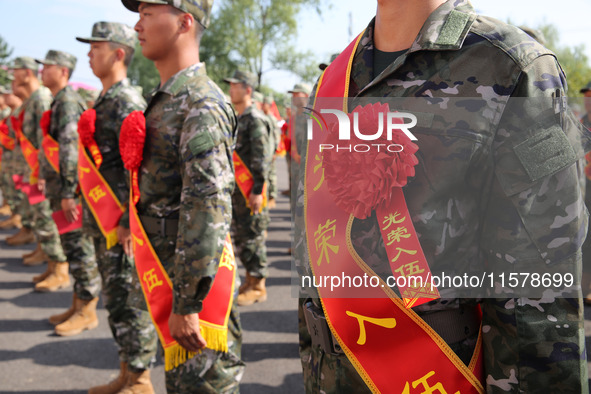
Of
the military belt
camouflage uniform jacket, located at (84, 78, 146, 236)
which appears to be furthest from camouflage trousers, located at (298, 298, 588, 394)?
camouflage uniform jacket, located at (84, 78, 146, 236)

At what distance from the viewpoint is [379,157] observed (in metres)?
1.06

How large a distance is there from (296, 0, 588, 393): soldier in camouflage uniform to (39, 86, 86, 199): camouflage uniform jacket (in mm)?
3517

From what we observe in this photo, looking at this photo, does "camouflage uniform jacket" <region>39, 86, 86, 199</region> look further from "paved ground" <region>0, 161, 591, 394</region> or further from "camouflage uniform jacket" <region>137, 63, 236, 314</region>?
"camouflage uniform jacket" <region>137, 63, 236, 314</region>

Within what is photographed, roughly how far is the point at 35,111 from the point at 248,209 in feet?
8.69

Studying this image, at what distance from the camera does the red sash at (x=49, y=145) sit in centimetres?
445

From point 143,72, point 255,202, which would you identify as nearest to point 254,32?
point 143,72

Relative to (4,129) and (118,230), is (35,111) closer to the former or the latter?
(4,129)

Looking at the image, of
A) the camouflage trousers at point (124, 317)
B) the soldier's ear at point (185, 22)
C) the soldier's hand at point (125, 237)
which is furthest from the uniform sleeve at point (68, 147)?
the soldier's ear at point (185, 22)

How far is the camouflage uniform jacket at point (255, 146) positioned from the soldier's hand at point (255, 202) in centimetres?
5

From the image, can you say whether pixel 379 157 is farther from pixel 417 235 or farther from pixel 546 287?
pixel 546 287

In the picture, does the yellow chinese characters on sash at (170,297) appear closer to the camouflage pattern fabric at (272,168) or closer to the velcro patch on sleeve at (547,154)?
the velcro patch on sleeve at (547,154)

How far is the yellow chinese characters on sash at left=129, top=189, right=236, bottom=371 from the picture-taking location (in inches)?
82.0

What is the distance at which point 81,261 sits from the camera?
4141mm

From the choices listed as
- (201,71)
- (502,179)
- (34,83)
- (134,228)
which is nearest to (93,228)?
(134,228)
